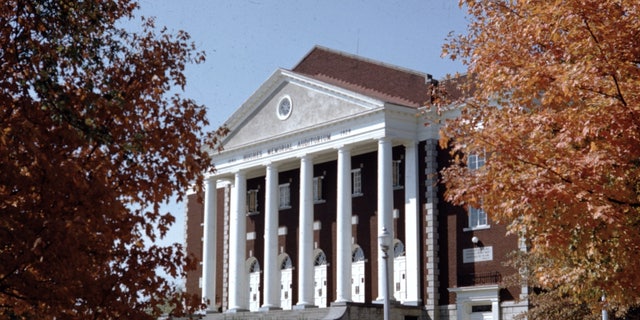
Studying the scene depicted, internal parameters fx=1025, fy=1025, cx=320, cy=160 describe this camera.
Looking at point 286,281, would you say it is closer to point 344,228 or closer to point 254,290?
Answer: point 254,290

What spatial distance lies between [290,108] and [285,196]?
5.30m

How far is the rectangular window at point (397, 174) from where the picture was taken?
49.0 metres

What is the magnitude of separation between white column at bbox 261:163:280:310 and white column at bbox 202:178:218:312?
447 centimetres

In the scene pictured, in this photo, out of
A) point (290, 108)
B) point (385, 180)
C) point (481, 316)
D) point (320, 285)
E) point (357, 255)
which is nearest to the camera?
point (481, 316)

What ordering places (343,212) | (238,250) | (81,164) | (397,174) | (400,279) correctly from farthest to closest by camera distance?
(238,250)
(397,174)
(343,212)
(400,279)
(81,164)

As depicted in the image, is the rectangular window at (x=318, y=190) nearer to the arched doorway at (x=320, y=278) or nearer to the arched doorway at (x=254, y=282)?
the arched doorway at (x=320, y=278)

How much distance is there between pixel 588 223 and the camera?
16906mm

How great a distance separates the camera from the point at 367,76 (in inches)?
2046

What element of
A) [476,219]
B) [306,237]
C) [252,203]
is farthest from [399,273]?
[252,203]

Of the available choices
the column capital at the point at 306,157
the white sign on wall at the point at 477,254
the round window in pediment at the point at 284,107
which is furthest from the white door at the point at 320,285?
the white sign on wall at the point at 477,254

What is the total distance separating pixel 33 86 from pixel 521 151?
8386 millimetres

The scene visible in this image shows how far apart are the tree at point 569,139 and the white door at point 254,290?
3672 cm

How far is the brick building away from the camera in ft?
151

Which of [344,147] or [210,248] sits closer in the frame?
[344,147]
